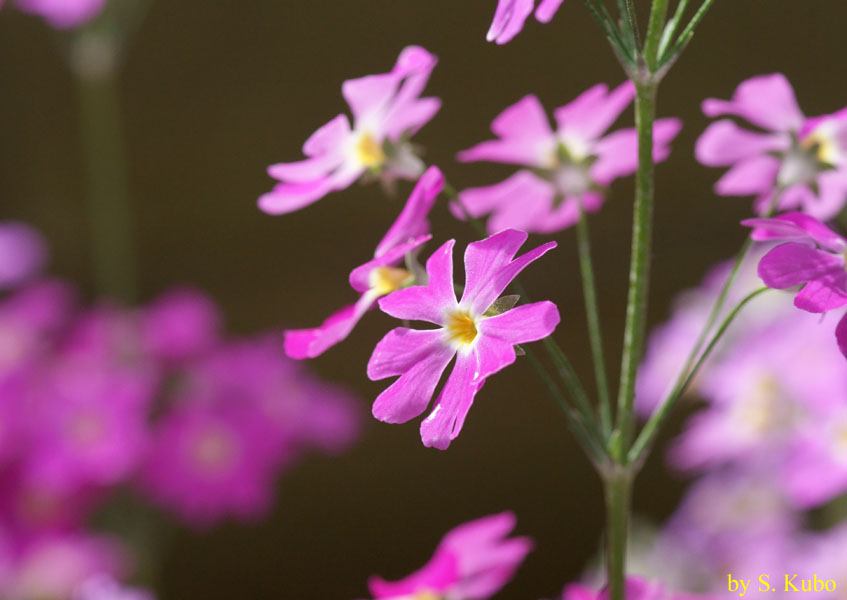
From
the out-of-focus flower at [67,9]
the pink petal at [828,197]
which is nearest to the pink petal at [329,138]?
the pink petal at [828,197]

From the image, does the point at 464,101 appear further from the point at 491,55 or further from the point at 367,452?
the point at 367,452

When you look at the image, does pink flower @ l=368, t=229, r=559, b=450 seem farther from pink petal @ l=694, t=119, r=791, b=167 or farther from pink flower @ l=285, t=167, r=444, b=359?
pink petal @ l=694, t=119, r=791, b=167

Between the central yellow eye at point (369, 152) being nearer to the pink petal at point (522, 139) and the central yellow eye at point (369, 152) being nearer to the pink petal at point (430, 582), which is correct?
the pink petal at point (522, 139)

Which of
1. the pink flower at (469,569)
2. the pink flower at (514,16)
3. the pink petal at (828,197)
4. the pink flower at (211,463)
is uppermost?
the pink flower at (514,16)

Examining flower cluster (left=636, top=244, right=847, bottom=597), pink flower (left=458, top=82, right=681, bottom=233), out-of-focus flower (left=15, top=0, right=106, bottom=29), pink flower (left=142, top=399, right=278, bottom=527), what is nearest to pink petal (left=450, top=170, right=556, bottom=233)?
pink flower (left=458, top=82, right=681, bottom=233)

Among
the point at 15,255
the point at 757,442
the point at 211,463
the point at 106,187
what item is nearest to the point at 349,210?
the point at 106,187

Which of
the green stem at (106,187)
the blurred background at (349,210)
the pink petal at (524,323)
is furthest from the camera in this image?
the blurred background at (349,210)

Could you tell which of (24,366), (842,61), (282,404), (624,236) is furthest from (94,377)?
(842,61)
